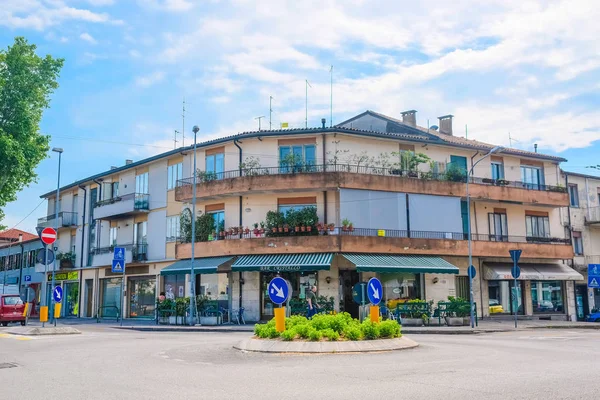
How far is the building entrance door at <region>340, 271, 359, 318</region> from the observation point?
33022 mm

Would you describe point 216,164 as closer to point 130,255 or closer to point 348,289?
point 130,255

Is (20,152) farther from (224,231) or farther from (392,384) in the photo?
(392,384)

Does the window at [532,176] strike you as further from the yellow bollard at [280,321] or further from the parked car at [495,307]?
the yellow bollard at [280,321]

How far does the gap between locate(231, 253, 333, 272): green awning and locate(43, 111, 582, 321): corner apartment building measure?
0.07 m

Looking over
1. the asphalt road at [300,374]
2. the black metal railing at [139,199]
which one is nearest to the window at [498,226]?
the black metal railing at [139,199]

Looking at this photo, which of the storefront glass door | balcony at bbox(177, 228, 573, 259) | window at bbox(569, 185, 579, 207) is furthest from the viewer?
window at bbox(569, 185, 579, 207)

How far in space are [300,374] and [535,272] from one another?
30.0 meters

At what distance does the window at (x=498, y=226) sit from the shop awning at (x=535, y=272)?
5.36ft

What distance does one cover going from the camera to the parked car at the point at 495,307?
122 ft

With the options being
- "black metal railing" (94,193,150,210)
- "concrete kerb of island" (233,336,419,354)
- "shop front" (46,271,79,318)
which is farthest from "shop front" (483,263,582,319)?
"shop front" (46,271,79,318)

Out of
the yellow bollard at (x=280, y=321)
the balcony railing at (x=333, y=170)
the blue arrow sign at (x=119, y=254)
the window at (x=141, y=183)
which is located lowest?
the yellow bollard at (x=280, y=321)

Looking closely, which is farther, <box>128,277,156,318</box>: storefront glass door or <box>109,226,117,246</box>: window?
<box>109,226,117,246</box>: window

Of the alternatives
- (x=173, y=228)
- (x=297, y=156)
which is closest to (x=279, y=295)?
(x=297, y=156)

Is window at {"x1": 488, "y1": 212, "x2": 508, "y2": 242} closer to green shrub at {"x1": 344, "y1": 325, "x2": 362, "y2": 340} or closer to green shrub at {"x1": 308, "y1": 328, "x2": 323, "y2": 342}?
green shrub at {"x1": 344, "y1": 325, "x2": 362, "y2": 340}
